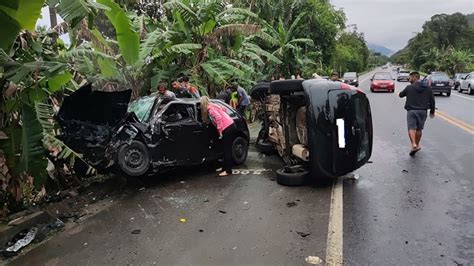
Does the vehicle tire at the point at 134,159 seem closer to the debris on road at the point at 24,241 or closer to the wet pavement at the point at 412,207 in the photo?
the debris on road at the point at 24,241

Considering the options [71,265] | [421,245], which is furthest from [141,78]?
[421,245]

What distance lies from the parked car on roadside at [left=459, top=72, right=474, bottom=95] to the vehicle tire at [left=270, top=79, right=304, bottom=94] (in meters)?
25.5

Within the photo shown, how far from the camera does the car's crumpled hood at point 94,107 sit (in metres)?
6.69

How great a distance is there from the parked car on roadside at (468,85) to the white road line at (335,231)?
2571cm

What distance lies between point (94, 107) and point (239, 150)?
3.38m

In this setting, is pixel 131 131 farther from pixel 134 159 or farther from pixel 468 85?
pixel 468 85

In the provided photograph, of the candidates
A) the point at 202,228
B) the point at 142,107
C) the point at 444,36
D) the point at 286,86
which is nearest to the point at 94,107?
the point at 142,107

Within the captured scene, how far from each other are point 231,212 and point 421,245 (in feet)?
8.49

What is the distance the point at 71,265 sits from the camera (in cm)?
460

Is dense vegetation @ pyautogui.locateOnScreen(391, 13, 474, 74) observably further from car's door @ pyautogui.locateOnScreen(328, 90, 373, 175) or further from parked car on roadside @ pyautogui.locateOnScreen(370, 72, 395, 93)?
car's door @ pyautogui.locateOnScreen(328, 90, 373, 175)

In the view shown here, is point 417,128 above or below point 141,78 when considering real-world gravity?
below

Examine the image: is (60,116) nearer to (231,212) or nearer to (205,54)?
(231,212)

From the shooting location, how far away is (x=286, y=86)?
7.32 metres

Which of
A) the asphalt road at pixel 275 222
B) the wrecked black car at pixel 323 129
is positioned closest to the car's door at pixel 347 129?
the wrecked black car at pixel 323 129
